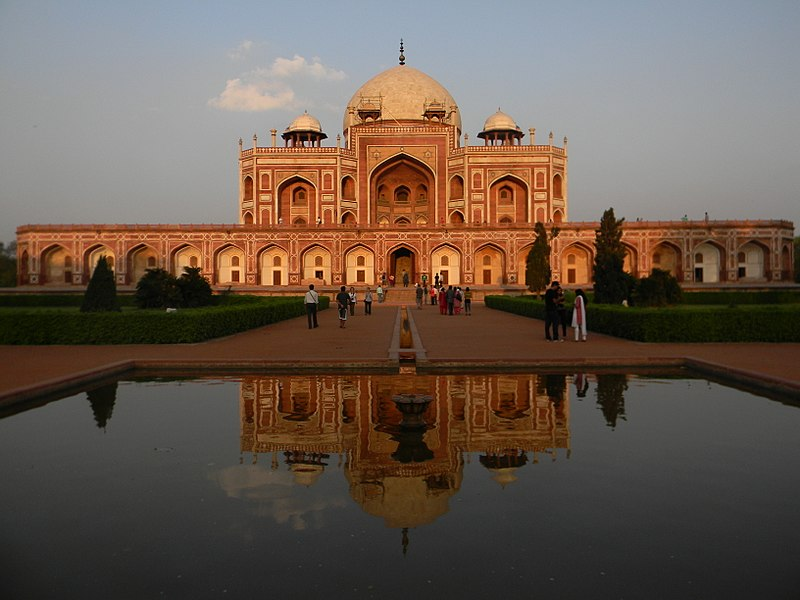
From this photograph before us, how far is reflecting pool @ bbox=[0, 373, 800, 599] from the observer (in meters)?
2.73

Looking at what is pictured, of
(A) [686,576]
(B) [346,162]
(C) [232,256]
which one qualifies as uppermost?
(B) [346,162]

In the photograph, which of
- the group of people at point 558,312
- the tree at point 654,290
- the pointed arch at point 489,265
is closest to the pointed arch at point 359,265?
the pointed arch at point 489,265

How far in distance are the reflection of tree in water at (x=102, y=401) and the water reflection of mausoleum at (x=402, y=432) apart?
1212mm

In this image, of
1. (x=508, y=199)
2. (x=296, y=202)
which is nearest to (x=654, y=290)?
(x=508, y=199)

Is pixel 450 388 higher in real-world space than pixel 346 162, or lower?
lower

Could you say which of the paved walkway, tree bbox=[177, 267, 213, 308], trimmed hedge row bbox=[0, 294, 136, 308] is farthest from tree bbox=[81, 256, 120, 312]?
trimmed hedge row bbox=[0, 294, 136, 308]

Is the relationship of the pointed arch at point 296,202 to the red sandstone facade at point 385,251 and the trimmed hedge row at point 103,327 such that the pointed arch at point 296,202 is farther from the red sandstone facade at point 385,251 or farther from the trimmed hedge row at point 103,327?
the trimmed hedge row at point 103,327

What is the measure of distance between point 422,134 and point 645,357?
35771 mm

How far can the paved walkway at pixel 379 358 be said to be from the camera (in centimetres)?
732

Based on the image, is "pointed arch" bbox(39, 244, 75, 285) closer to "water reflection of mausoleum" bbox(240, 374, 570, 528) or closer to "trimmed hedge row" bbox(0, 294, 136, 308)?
"trimmed hedge row" bbox(0, 294, 136, 308)

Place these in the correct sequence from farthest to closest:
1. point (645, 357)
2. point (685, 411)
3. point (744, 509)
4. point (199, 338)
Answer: point (199, 338) → point (645, 357) → point (685, 411) → point (744, 509)

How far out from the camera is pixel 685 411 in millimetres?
5891

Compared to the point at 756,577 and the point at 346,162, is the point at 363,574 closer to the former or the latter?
the point at 756,577

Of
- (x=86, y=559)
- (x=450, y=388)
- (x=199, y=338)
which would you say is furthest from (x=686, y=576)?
(x=199, y=338)
